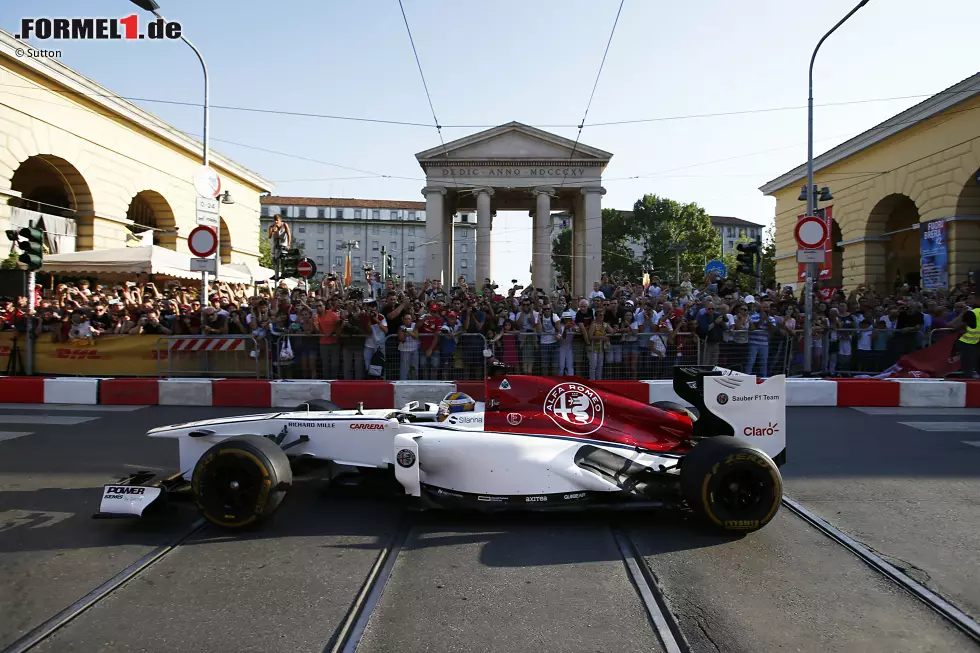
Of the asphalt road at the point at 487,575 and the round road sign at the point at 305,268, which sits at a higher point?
the round road sign at the point at 305,268

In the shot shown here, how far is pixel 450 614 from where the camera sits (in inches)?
140

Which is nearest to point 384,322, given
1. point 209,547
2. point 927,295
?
point 209,547

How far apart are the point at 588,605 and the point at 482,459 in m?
1.52

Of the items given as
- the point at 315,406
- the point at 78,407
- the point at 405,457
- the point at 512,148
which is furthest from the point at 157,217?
the point at 405,457

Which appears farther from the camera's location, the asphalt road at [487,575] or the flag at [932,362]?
the flag at [932,362]

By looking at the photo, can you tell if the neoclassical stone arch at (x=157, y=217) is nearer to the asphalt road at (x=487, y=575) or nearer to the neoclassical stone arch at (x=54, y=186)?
the neoclassical stone arch at (x=54, y=186)

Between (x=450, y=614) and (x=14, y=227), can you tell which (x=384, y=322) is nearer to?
(x=450, y=614)

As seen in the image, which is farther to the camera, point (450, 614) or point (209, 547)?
point (209, 547)

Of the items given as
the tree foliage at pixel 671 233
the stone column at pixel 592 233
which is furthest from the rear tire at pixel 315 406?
the tree foliage at pixel 671 233

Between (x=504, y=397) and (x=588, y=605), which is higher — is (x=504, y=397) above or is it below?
above

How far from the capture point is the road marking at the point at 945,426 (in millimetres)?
8906

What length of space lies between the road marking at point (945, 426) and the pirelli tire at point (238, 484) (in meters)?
8.25

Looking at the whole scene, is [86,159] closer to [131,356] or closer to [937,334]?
[131,356]

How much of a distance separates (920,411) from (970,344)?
2224 mm
